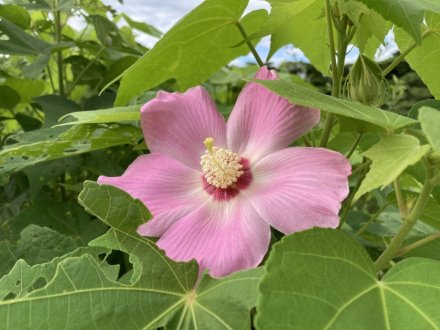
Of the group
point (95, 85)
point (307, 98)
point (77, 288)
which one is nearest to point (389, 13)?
point (307, 98)

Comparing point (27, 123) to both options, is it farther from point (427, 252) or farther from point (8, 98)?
point (427, 252)

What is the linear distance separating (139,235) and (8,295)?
0.15 meters

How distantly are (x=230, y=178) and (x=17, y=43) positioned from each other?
2.52 ft

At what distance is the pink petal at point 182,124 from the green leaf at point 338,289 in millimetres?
248

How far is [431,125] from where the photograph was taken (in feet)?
1.39

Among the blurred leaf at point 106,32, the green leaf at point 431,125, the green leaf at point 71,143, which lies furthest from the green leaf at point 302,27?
the blurred leaf at point 106,32

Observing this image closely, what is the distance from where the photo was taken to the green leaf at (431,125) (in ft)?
1.35

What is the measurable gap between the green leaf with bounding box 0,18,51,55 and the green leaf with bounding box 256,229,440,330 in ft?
3.03

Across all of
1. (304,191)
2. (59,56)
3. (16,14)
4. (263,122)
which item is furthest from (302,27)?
(16,14)

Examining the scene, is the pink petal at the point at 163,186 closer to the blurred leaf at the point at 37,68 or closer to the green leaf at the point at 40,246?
the green leaf at the point at 40,246

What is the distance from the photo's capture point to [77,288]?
0.51 m

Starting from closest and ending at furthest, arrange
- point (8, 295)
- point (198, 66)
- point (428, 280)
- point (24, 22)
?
1. point (428, 280)
2. point (8, 295)
3. point (198, 66)
4. point (24, 22)

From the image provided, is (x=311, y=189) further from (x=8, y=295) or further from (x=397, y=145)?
(x=8, y=295)

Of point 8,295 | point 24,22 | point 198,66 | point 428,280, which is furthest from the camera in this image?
point 24,22
